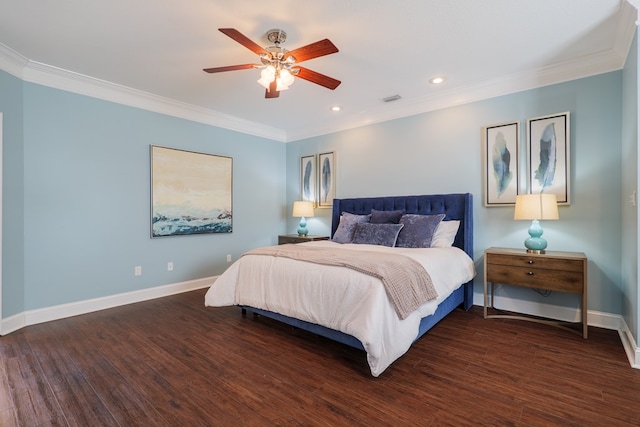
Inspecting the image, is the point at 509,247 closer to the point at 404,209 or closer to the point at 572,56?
the point at 404,209

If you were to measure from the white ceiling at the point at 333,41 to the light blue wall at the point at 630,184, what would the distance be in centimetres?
34

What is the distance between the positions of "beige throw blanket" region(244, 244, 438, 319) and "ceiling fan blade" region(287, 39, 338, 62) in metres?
1.64

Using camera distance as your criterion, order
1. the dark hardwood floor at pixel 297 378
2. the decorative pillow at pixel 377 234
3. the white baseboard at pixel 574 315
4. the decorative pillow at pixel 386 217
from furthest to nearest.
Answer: the decorative pillow at pixel 386 217 < the decorative pillow at pixel 377 234 < the white baseboard at pixel 574 315 < the dark hardwood floor at pixel 297 378

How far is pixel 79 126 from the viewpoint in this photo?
134 inches

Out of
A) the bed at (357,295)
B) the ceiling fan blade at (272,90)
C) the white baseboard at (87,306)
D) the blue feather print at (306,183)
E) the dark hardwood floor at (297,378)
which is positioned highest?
the ceiling fan blade at (272,90)

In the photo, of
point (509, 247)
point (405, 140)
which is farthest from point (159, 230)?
point (509, 247)

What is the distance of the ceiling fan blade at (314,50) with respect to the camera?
222 centimetres

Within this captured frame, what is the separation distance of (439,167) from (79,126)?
14.3 ft

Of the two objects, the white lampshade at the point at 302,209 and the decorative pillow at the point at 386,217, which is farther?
the white lampshade at the point at 302,209

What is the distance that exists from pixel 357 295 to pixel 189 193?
10.5 ft

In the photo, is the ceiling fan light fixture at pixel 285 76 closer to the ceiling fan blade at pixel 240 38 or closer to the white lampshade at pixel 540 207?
the ceiling fan blade at pixel 240 38

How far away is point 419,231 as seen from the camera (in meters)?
3.52

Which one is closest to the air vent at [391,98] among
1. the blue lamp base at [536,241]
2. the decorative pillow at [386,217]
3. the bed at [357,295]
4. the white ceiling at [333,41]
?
the white ceiling at [333,41]

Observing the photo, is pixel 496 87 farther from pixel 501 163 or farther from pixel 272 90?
pixel 272 90
